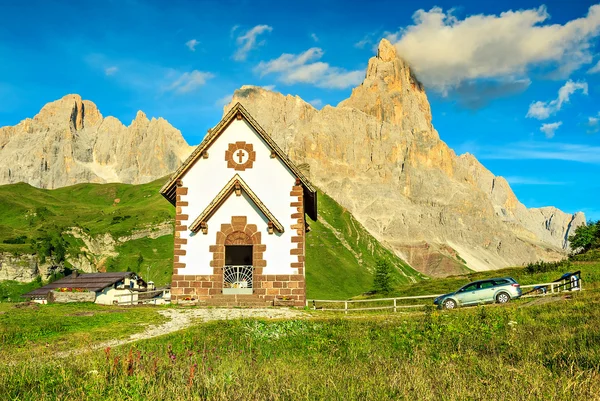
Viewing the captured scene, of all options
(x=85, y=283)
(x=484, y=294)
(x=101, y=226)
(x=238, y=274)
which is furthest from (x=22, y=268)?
(x=484, y=294)

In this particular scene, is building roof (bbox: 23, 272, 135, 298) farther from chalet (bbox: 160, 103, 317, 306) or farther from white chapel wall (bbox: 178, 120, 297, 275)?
white chapel wall (bbox: 178, 120, 297, 275)

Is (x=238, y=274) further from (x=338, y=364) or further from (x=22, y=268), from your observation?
(x=22, y=268)

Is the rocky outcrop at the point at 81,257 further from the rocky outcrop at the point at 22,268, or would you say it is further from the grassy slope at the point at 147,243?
the grassy slope at the point at 147,243

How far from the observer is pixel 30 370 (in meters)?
7.92

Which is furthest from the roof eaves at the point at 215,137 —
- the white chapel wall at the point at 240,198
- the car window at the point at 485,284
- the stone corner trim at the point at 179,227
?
the car window at the point at 485,284

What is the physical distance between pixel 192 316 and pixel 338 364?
39.5ft

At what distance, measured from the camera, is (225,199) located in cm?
2508

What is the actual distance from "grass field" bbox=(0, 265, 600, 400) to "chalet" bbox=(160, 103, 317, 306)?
918cm

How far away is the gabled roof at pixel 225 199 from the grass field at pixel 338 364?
32.4 feet

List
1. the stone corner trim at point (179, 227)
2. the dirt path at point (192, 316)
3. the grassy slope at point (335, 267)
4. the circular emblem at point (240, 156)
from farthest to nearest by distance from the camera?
the grassy slope at point (335, 267) < the circular emblem at point (240, 156) < the stone corner trim at point (179, 227) < the dirt path at point (192, 316)

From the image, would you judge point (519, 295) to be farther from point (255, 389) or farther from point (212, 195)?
point (255, 389)

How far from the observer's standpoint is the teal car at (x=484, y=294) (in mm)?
24859

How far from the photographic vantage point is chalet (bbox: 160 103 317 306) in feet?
80.2

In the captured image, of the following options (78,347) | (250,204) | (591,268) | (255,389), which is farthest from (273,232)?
(591,268)
